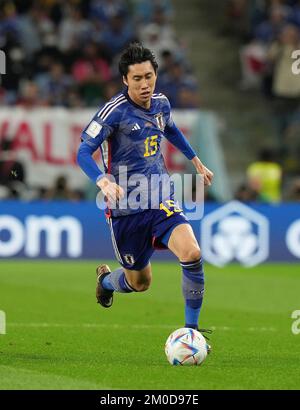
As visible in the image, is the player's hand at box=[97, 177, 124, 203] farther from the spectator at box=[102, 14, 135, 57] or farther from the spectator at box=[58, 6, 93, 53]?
the spectator at box=[102, 14, 135, 57]

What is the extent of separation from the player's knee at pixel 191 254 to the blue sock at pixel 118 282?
4.70 ft

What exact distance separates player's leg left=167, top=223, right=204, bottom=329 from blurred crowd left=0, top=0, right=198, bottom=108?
1107cm

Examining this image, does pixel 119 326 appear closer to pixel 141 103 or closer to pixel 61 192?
pixel 141 103

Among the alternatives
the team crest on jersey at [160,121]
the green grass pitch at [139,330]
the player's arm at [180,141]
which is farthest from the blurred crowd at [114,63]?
the team crest on jersey at [160,121]

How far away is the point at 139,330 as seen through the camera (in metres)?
11.6

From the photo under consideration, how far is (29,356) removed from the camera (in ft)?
31.5

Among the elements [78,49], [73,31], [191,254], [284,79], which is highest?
[73,31]

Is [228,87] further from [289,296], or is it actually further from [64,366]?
[64,366]

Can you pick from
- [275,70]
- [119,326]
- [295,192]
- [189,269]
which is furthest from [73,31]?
[189,269]

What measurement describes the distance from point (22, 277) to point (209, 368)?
7745mm

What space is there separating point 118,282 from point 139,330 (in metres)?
0.92

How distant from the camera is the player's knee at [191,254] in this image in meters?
9.38

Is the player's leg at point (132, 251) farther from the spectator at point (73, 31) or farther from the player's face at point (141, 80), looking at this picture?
the spectator at point (73, 31)
